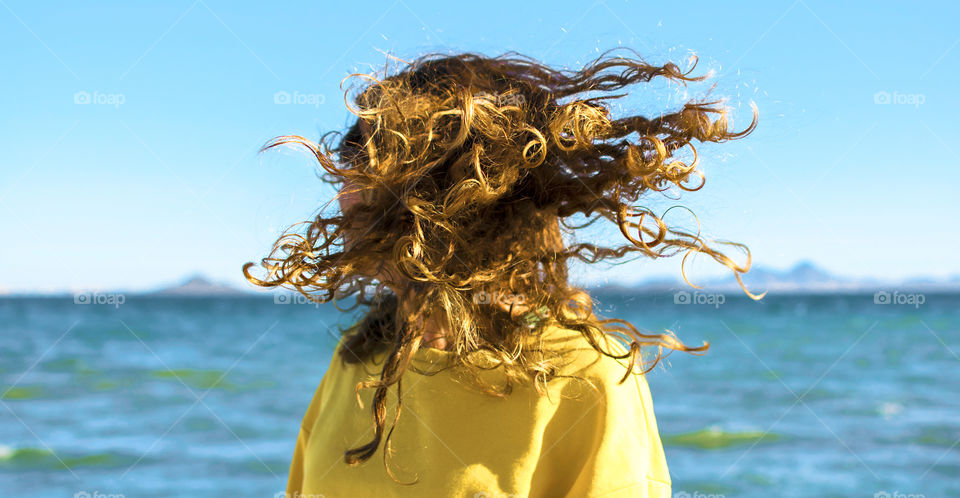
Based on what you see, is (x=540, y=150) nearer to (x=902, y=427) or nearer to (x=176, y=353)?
Result: (x=902, y=427)

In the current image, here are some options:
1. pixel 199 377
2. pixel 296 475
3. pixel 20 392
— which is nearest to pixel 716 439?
pixel 296 475

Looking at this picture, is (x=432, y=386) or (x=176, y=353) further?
(x=176, y=353)

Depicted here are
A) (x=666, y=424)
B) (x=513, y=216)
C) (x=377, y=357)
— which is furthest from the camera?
(x=666, y=424)

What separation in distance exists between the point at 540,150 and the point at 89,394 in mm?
10983

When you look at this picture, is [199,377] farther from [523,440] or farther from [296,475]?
[523,440]

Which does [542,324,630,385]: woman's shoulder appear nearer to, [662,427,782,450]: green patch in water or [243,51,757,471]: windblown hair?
[243,51,757,471]: windblown hair

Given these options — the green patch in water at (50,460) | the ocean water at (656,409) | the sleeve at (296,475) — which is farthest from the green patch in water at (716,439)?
the sleeve at (296,475)

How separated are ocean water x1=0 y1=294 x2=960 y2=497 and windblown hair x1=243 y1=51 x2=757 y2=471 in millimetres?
190

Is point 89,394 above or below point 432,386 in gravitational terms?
above

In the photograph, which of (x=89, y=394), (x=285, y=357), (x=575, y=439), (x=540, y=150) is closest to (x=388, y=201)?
(x=540, y=150)

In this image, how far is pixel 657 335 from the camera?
1.38m

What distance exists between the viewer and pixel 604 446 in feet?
4.09

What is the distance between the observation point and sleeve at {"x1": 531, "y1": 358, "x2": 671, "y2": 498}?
4.09 feet

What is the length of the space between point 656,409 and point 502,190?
8022 millimetres
